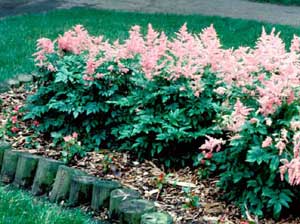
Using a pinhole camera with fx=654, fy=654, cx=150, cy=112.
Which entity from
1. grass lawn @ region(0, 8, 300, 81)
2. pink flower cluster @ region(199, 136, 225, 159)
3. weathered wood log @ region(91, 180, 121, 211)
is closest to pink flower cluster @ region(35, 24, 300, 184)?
pink flower cluster @ region(199, 136, 225, 159)

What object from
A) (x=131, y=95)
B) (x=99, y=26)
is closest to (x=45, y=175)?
(x=131, y=95)

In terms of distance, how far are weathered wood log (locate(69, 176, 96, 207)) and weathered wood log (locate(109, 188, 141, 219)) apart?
250 millimetres

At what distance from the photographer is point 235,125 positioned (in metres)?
4.20

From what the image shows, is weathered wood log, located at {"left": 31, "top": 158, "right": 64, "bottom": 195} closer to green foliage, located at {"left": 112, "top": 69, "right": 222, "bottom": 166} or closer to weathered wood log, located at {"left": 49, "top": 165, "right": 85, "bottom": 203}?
weathered wood log, located at {"left": 49, "top": 165, "right": 85, "bottom": 203}

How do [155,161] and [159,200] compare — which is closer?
[159,200]

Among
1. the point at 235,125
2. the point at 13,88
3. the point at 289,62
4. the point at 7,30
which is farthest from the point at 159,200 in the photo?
the point at 7,30

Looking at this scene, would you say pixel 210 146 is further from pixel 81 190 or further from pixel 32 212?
pixel 32 212

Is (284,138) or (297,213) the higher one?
(284,138)

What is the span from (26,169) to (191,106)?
1323 mm

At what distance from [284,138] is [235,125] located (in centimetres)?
37

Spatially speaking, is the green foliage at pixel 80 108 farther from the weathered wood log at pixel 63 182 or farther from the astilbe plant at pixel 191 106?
the weathered wood log at pixel 63 182

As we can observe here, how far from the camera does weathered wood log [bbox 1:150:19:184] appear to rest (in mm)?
4980

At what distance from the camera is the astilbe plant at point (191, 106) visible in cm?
407

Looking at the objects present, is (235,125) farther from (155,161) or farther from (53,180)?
(53,180)
